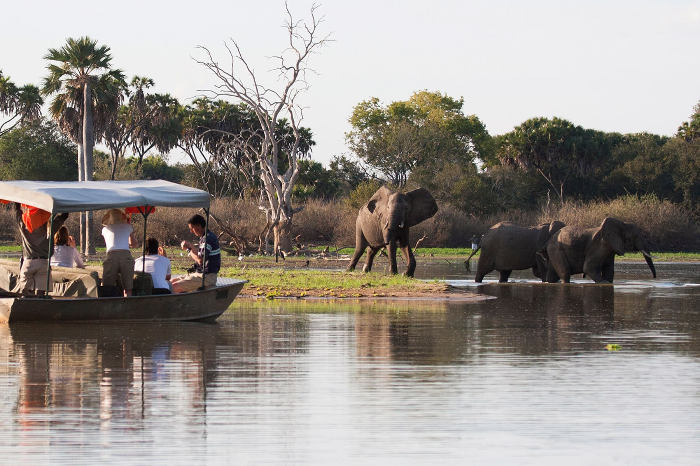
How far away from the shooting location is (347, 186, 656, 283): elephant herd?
29000 mm

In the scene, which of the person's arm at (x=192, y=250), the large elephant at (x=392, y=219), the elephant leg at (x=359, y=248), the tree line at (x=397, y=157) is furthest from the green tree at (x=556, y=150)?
the person's arm at (x=192, y=250)

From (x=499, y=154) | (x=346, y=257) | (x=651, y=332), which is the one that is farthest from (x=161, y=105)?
(x=651, y=332)

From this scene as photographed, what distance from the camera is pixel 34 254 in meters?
15.9

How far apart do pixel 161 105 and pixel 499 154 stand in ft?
77.1

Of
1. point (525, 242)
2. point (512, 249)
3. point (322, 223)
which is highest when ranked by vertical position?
point (322, 223)

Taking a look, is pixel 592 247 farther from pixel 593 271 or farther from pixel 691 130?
pixel 691 130

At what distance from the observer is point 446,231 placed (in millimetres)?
56594

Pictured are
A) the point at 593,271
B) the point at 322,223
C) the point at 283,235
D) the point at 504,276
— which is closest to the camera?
the point at 593,271

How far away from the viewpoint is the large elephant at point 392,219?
2911 centimetres

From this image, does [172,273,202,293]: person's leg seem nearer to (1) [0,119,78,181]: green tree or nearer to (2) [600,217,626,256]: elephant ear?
(2) [600,217,626,256]: elephant ear

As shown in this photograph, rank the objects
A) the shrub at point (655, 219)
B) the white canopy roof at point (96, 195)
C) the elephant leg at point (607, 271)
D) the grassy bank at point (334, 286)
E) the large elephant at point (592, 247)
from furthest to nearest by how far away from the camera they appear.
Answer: the shrub at point (655, 219)
the elephant leg at point (607, 271)
the large elephant at point (592, 247)
the grassy bank at point (334, 286)
the white canopy roof at point (96, 195)

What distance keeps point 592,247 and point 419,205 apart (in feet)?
16.6

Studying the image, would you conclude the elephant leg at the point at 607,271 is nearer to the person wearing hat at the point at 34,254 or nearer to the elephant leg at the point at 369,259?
the elephant leg at the point at 369,259

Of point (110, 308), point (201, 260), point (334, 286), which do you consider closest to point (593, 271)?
point (334, 286)
